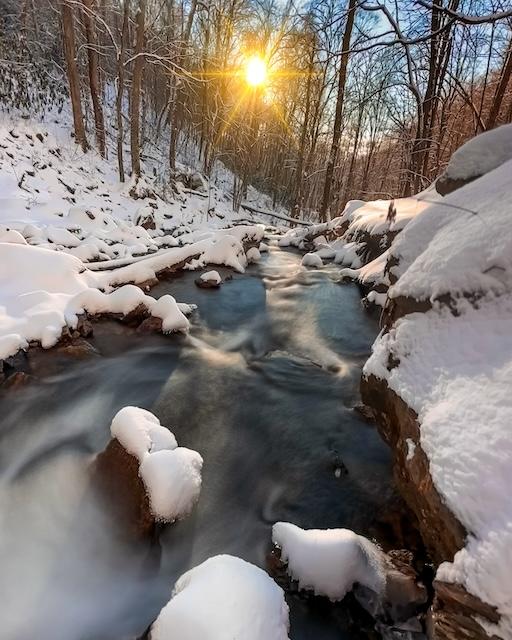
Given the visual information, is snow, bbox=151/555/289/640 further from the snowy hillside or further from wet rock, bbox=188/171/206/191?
wet rock, bbox=188/171/206/191

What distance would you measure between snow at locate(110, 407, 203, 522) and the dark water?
204 millimetres

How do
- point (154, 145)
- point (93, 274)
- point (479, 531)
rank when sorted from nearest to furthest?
point (479, 531)
point (93, 274)
point (154, 145)

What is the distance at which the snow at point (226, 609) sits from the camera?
5.44ft

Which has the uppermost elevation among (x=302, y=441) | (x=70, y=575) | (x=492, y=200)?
(x=492, y=200)

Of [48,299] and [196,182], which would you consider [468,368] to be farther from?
[196,182]

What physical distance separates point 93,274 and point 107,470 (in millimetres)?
3442

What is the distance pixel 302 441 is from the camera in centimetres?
367

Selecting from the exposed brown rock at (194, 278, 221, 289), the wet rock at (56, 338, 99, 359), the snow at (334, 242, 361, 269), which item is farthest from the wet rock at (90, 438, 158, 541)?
the snow at (334, 242, 361, 269)

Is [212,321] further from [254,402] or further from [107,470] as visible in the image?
[107,470]

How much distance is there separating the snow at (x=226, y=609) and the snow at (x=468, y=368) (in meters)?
0.79

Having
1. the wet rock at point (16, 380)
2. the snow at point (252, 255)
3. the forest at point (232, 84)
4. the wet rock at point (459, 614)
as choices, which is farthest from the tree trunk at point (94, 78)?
the wet rock at point (459, 614)

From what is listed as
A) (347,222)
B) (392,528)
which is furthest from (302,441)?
(347,222)

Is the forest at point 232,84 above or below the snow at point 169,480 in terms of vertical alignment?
above

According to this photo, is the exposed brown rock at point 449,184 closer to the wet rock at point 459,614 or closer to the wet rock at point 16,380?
the wet rock at point 459,614
